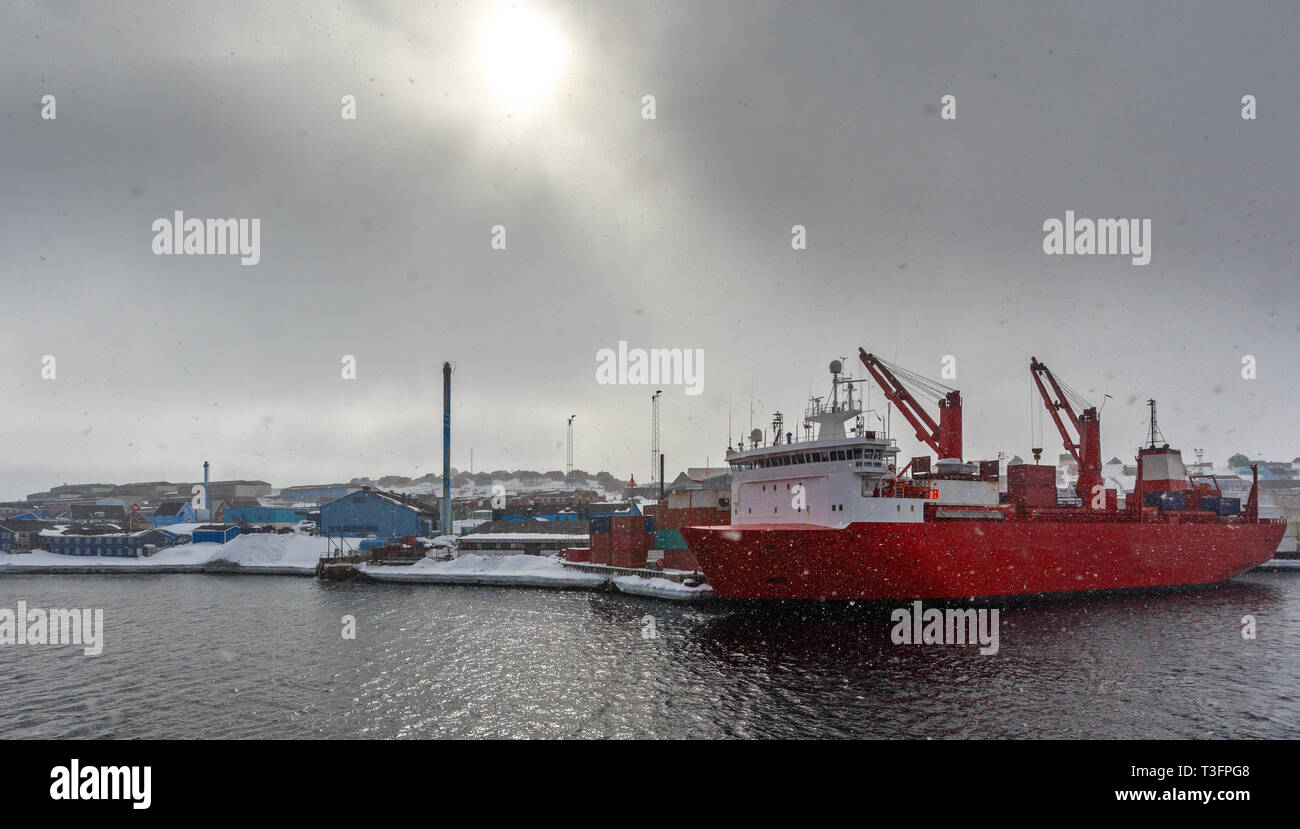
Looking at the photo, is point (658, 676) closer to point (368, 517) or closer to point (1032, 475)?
point (1032, 475)

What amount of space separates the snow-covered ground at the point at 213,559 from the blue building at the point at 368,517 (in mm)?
4355

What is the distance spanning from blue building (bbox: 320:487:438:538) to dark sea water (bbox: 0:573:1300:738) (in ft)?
130

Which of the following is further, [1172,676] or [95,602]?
[95,602]

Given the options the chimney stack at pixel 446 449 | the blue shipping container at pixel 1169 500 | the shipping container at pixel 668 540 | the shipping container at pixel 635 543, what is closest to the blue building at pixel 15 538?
the chimney stack at pixel 446 449

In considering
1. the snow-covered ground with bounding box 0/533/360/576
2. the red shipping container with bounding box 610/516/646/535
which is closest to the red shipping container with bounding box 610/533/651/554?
the red shipping container with bounding box 610/516/646/535

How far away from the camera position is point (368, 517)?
79188 mm
